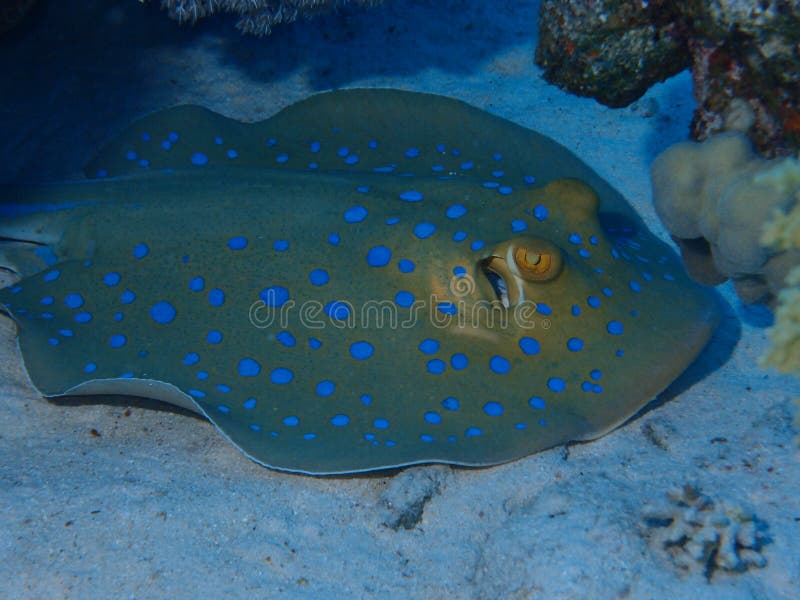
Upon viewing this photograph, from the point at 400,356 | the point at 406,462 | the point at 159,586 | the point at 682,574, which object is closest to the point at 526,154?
the point at 400,356

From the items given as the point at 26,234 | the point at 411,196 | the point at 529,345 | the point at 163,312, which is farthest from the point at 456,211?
the point at 26,234

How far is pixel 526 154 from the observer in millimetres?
5551

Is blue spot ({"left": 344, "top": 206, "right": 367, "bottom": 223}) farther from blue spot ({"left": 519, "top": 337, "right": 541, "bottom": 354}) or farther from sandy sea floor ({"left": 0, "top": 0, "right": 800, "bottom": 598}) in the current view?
sandy sea floor ({"left": 0, "top": 0, "right": 800, "bottom": 598})

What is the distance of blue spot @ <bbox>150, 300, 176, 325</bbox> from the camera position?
4.24m

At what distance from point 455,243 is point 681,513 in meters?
2.13

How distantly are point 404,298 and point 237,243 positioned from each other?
4.59ft

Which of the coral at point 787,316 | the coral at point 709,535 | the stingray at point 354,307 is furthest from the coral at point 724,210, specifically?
the coral at point 709,535

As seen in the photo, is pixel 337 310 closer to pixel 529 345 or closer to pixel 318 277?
pixel 318 277

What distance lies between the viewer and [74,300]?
175 inches

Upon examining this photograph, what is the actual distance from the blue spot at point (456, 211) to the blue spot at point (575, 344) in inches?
47.3

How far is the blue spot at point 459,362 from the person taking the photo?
3.79m

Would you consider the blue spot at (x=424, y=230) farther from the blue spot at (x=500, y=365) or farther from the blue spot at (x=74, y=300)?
the blue spot at (x=74, y=300)

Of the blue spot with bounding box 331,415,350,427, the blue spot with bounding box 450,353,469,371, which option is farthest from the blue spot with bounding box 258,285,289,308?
the blue spot with bounding box 450,353,469,371

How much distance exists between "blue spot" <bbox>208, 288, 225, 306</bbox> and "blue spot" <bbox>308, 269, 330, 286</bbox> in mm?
664
